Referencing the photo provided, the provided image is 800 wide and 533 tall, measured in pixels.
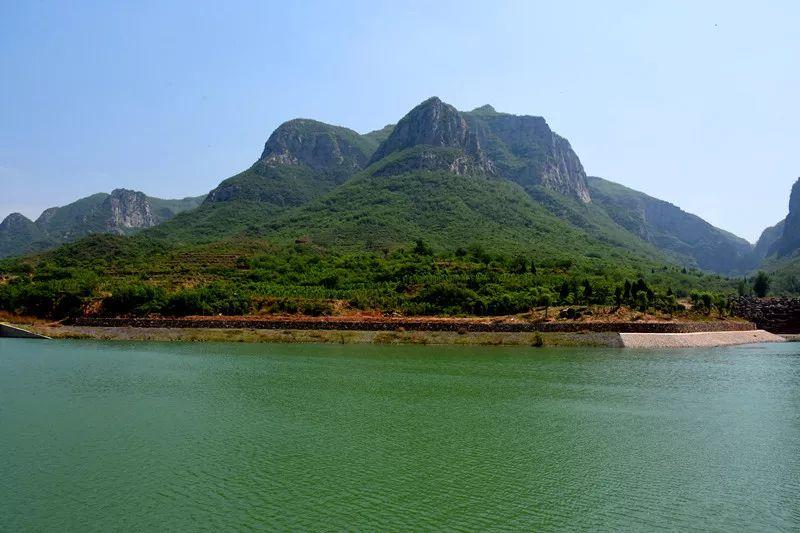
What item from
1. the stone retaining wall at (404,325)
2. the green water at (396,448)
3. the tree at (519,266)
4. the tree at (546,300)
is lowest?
the green water at (396,448)

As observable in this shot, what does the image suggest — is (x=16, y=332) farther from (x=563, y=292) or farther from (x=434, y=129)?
(x=434, y=129)

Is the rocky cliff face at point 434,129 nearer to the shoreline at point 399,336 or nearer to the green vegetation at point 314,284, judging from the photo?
the green vegetation at point 314,284

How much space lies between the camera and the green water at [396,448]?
1238cm

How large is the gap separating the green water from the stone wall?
32885 mm

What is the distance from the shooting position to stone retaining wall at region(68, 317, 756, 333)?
152ft

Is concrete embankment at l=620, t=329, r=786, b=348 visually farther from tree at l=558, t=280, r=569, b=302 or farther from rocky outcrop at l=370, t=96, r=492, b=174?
rocky outcrop at l=370, t=96, r=492, b=174

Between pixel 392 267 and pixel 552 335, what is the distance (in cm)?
2728

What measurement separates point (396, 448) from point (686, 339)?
37266mm

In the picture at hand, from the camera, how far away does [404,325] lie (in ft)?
159

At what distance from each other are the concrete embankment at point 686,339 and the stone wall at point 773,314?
285 inches

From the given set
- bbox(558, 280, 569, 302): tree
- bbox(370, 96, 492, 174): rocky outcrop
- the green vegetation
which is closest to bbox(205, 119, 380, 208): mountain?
bbox(370, 96, 492, 174): rocky outcrop

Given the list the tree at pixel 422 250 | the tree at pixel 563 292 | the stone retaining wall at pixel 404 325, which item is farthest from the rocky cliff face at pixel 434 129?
the stone retaining wall at pixel 404 325

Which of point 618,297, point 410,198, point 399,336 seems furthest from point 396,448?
point 410,198

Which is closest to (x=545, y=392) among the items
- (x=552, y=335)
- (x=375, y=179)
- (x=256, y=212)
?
(x=552, y=335)
